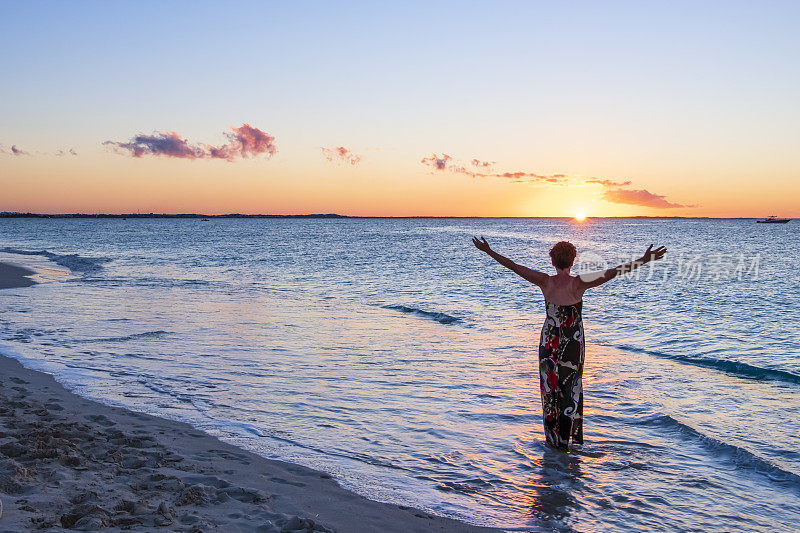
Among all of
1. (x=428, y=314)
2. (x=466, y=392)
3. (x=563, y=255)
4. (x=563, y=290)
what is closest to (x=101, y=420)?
(x=466, y=392)

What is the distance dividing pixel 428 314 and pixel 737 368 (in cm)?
896

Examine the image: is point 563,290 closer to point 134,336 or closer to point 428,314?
point 134,336

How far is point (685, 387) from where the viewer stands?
394 inches

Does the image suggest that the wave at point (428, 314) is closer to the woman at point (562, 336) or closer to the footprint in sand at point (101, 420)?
the woman at point (562, 336)

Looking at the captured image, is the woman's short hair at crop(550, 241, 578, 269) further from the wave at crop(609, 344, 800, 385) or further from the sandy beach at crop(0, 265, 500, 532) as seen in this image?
the wave at crop(609, 344, 800, 385)

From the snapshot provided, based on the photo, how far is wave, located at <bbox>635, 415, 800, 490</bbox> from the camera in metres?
6.18

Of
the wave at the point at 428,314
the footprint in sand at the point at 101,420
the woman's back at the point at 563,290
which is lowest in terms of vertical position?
the wave at the point at 428,314

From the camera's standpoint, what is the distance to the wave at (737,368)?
35.5 feet

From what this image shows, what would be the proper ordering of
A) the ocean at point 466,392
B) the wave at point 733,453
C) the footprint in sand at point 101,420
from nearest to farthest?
1. the ocean at point 466,392
2. the wave at point 733,453
3. the footprint in sand at point 101,420

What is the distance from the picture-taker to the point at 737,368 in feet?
38.2

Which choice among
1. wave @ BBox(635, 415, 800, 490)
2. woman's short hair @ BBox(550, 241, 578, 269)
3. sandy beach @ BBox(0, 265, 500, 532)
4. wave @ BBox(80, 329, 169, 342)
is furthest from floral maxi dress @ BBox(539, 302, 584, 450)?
wave @ BBox(80, 329, 169, 342)

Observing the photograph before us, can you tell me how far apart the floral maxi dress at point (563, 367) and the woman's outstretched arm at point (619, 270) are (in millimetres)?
306

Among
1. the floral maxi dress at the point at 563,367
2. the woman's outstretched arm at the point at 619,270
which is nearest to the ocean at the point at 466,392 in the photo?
the floral maxi dress at the point at 563,367

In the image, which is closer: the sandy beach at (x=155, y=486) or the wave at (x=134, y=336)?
the sandy beach at (x=155, y=486)
